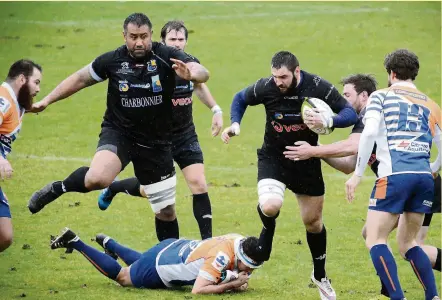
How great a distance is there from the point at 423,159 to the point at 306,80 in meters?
1.75

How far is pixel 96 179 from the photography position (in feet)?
36.1

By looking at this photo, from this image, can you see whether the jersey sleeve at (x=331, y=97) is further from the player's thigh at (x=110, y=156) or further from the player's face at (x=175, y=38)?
the player's face at (x=175, y=38)

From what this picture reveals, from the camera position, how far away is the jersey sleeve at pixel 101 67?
11.5 meters

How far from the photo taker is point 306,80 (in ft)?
35.9

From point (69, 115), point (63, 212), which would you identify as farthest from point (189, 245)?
point (69, 115)

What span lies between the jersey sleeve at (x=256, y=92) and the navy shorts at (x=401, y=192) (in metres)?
1.92

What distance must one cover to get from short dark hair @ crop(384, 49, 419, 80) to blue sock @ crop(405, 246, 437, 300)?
1.70m

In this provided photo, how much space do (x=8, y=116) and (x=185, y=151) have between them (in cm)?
297

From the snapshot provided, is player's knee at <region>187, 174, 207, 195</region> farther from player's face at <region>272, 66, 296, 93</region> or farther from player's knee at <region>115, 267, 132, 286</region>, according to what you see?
player's face at <region>272, 66, 296, 93</region>

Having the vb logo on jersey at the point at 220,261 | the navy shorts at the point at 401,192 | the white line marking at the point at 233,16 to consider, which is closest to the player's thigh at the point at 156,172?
the vb logo on jersey at the point at 220,261

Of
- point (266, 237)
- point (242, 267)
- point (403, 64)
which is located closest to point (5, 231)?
point (242, 267)

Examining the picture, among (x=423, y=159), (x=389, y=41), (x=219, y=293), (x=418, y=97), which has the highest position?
(x=389, y=41)

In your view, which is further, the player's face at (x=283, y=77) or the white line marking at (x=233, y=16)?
the white line marking at (x=233, y=16)

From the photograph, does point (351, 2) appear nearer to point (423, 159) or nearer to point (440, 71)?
point (440, 71)
